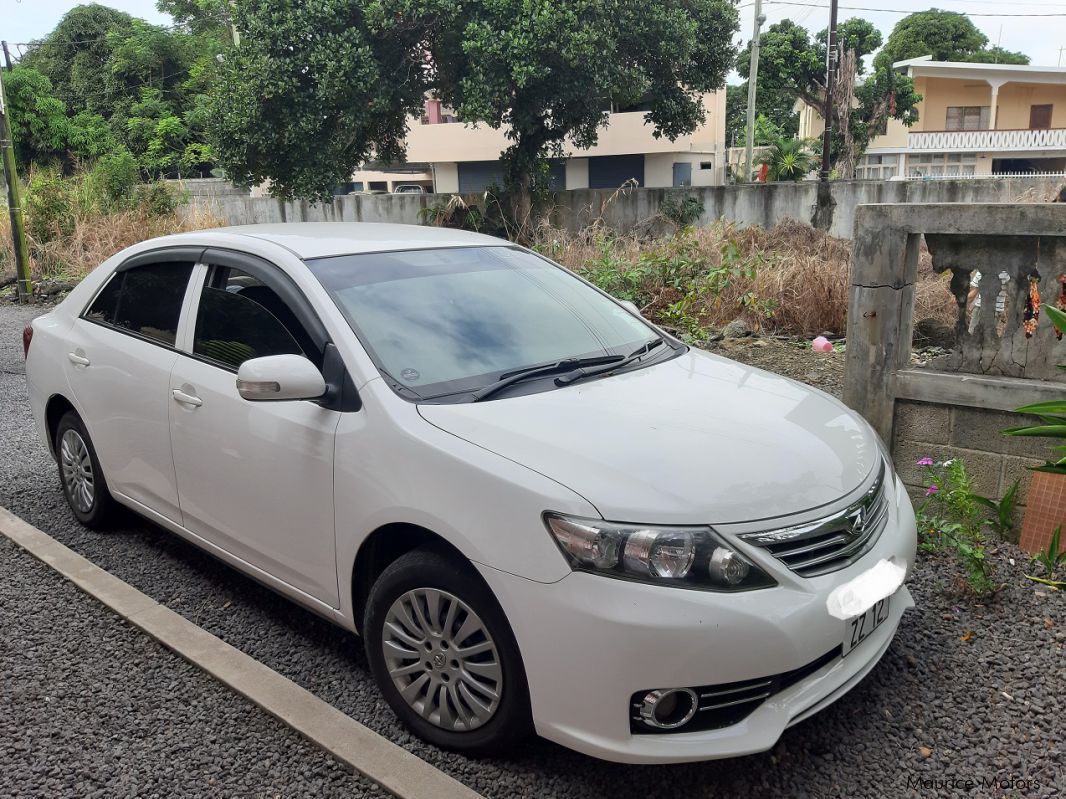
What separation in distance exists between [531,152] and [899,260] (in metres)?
20.5

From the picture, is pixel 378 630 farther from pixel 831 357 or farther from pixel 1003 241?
pixel 831 357

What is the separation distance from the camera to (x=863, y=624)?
2.77 meters

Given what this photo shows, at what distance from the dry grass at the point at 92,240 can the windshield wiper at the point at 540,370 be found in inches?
587

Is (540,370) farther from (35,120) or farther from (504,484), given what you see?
(35,120)

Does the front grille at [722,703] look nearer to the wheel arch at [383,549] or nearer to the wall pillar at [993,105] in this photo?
the wheel arch at [383,549]

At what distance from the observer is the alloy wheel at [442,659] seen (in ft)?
8.95

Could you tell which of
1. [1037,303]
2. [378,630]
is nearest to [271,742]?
[378,630]

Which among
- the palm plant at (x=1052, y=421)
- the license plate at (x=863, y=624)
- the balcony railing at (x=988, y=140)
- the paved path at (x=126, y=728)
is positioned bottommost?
the paved path at (x=126, y=728)

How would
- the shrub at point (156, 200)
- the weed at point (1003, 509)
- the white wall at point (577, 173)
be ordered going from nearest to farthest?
1. the weed at point (1003, 509)
2. the shrub at point (156, 200)
3. the white wall at point (577, 173)

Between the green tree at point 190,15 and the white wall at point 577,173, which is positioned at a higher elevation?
the green tree at point 190,15

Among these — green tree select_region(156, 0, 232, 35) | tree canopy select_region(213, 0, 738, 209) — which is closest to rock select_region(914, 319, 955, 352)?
tree canopy select_region(213, 0, 738, 209)

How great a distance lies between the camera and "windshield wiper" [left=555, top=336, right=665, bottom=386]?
3291 mm

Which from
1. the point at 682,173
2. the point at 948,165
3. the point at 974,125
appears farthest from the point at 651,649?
the point at 974,125

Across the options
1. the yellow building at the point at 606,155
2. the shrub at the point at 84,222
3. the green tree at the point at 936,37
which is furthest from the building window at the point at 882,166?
the shrub at the point at 84,222
